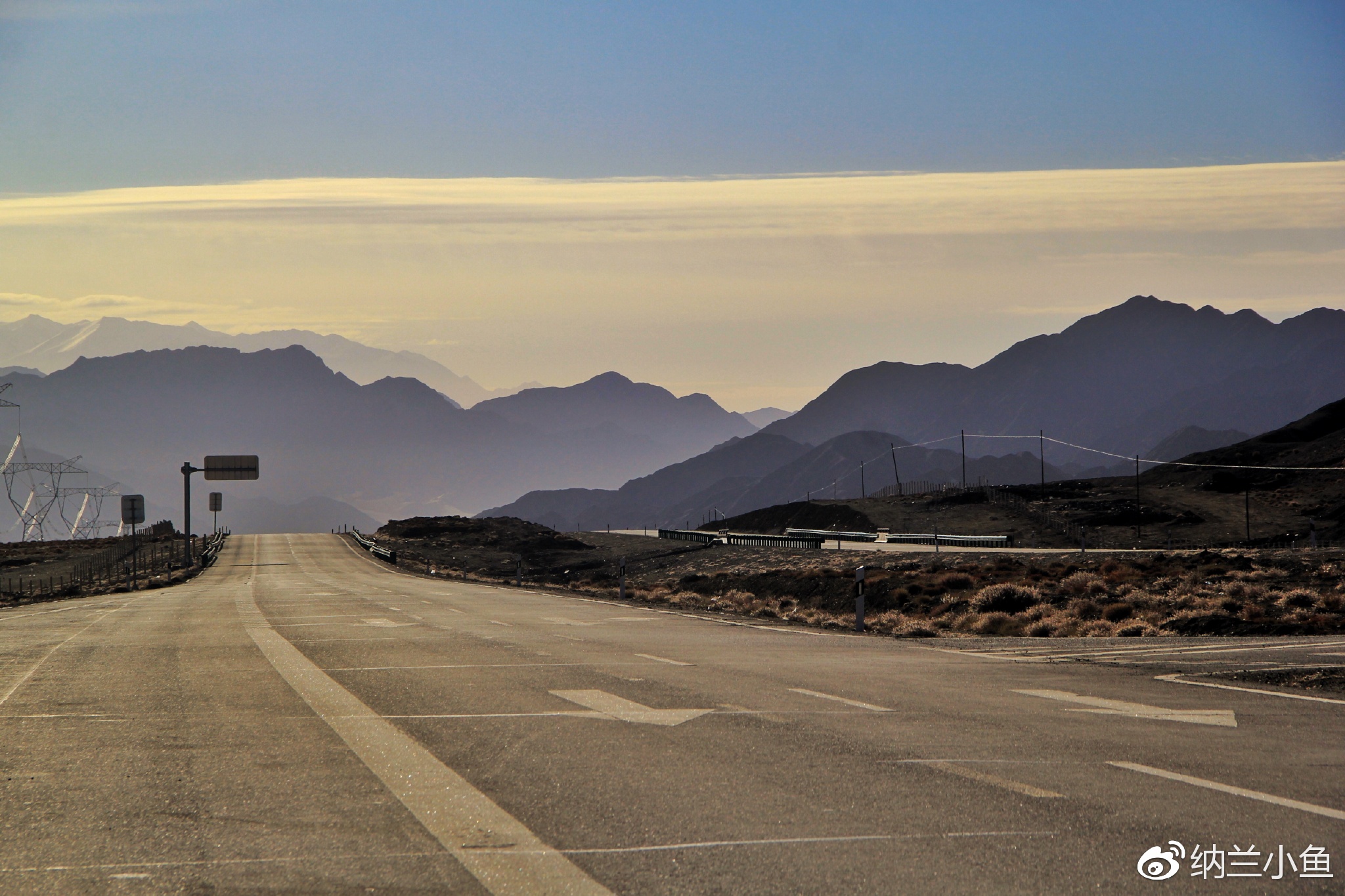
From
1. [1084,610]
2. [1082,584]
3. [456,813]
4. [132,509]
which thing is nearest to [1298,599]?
[1084,610]

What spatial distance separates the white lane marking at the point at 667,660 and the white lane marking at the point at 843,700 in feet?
9.02

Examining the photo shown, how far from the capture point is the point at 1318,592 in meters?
30.8

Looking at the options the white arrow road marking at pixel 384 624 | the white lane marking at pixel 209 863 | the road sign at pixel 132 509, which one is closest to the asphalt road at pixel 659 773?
the white lane marking at pixel 209 863

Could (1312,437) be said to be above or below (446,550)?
above

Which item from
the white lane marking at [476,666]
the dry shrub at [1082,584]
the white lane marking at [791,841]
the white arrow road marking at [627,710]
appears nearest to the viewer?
the white lane marking at [791,841]

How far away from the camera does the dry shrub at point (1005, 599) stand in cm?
3347

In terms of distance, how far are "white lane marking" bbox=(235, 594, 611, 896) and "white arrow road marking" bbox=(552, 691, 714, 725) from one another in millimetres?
1935

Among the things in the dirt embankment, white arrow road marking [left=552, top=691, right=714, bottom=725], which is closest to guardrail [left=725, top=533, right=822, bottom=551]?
the dirt embankment

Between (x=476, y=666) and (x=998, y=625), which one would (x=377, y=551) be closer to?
(x=998, y=625)

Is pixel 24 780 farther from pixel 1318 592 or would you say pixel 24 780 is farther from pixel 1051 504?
pixel 1051 504

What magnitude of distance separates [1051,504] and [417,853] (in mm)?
111470

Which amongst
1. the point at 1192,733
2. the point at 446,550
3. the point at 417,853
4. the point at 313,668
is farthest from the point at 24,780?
the point at 446,550

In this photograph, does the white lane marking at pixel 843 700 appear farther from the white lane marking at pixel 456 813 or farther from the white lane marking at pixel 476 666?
the white lane marking at pixel 456 813

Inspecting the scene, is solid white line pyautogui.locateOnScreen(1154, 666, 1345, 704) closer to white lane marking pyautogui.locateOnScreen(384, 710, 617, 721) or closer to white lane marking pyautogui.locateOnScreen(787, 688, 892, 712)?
white lane marking pyautogui.locateOnScreen(787, 688, 892, 712)
